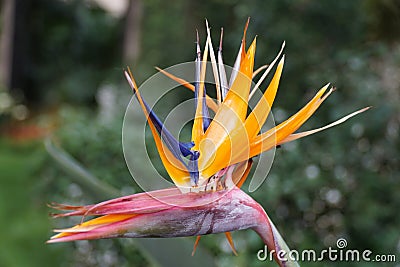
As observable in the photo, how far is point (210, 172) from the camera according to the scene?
1.73 ft

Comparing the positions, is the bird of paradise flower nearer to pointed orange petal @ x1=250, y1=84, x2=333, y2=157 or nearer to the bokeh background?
pointed orange petal @ x1=250, y1=84, x2=333, y2=157

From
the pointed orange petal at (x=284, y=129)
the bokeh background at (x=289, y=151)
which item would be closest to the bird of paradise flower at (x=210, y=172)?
the pointed orange petal at (x=284, y=129)

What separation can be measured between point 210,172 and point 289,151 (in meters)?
1.25

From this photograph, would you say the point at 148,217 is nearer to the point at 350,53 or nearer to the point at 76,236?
the point at 76,236

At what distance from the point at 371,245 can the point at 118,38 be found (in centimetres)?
609

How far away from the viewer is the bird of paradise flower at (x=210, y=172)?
49 centimetres

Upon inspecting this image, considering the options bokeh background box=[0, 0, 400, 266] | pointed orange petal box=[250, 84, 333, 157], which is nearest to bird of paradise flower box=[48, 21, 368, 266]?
pointed orange petal box=[250, 84, 333, 157]

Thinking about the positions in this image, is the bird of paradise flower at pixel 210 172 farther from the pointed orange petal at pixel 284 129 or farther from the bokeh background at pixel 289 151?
the bokeh background at pixel 289 151

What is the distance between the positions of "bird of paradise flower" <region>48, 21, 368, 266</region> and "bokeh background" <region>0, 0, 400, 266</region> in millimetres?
317

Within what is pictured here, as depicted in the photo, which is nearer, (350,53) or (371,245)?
(371,245)

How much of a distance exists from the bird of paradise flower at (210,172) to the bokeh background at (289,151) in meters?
0.32

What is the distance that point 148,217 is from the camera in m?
0.49

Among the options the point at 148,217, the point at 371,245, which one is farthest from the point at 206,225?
the point at 371,245

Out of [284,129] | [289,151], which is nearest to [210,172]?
[284,129]
